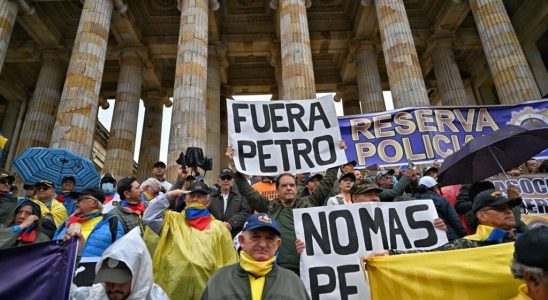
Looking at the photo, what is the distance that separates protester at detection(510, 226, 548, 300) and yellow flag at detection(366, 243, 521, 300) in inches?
33.7

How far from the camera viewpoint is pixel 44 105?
21562 mm

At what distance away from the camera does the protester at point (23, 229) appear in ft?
14.1

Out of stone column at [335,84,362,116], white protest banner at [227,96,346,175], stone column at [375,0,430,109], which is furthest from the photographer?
stone column at [335,84,362,116]

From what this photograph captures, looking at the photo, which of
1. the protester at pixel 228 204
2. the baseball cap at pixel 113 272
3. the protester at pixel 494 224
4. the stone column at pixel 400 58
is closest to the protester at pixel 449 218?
the protester at pixel 494 224

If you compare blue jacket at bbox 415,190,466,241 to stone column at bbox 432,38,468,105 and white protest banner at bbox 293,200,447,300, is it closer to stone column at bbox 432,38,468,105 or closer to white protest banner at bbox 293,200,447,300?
white protest banner at bbox 293,200,447,300

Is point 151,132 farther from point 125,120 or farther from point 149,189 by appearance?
point 149,189

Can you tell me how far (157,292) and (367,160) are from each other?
7519 mm

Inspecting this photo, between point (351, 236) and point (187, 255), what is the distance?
1.99m

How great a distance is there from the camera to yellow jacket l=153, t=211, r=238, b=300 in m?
4.02

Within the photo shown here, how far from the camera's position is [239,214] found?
612 cm

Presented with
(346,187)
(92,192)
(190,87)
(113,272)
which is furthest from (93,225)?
(190,87)

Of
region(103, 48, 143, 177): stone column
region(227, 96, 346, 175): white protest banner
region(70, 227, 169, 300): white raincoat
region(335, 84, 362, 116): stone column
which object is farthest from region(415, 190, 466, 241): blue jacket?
region(335, 84, 362, 116): stone column

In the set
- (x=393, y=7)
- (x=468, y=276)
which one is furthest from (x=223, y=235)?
(x=393, y=7)

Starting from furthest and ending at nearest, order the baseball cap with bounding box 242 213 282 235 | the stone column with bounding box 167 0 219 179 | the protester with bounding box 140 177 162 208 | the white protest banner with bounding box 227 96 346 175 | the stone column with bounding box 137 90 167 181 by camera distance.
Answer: the stone column with bounding box 137 90 167 181 < the stone column with bounding box 167 0 219 179 < the protester with bounding box 140 177 162 208 < the white protest banner with bounding box 227 96 346 175 < the baseball cap with bounding box 242 213 282 235
